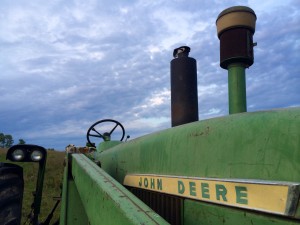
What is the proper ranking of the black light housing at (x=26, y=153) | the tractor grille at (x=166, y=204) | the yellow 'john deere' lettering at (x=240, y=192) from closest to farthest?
1. the yellow 'john deere' lettering at (x=240, y=192)
2. the tractor grille at (x=166, y=204)
3. the black light housing at (x=26, y=153)

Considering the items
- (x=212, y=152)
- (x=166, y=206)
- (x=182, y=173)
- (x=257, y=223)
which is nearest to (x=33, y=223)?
(x=166, y=206)

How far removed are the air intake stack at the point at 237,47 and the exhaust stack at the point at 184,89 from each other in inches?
9.8

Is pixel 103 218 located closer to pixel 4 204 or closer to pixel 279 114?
pixel 279 114

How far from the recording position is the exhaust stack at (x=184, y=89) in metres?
2.65

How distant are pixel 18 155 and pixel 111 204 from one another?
7.23ft

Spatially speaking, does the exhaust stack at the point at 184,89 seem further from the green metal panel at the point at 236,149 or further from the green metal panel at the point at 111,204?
the green metal panel at the point at 111,204

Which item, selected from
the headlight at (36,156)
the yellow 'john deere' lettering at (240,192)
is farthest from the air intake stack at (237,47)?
the headlight at (36,156)

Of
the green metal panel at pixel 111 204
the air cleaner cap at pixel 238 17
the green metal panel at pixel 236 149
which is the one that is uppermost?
the air cleaner cap at pixel 238 17

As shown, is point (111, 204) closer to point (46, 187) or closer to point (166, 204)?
point (166, 204)

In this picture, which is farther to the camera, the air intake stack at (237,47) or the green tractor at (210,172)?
the air intake stack at (237,47)

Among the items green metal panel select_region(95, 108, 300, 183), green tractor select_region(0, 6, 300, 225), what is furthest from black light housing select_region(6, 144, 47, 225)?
green metal panel select_region(95, 108, 300, 183)

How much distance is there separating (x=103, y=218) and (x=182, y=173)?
1.59 ft

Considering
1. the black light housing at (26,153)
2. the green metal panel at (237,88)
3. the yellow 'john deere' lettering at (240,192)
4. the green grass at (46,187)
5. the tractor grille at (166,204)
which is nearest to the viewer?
the yellow 'john deere' lettering at (240,192)

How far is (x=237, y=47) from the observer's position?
2.70 m
